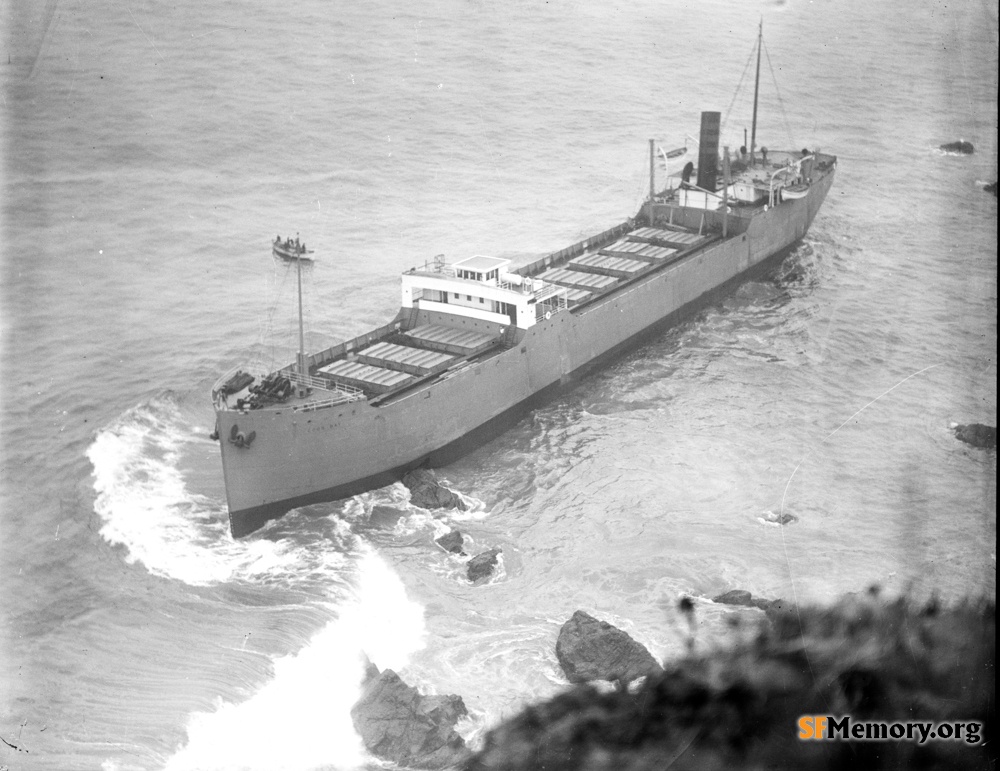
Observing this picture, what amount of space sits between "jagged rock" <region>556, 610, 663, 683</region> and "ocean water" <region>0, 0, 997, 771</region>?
0.47 m

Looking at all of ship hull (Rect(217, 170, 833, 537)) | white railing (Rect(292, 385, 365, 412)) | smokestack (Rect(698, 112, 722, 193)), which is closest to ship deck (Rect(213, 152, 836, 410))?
white railing (Rect(292, 385, 365, 412))

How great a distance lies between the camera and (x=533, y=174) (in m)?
52.8

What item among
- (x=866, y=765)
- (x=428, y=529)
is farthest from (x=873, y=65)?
(x=866, y=765)

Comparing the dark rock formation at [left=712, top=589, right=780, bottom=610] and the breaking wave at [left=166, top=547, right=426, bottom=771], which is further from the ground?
the dark rock formation at [left=712, top=589, right=780, bottom=610]

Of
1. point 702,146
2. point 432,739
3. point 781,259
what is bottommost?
point 432,739

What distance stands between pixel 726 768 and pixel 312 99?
4251cm

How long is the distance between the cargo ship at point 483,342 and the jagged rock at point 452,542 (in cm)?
343

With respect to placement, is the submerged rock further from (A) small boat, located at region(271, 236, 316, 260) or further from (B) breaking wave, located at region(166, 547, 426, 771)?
(A) small boat, located at region(271, 236, 316, 260)

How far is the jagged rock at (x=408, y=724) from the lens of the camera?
18.7 metres

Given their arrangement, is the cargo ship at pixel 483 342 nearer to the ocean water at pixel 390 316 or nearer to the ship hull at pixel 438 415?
the ship hull at pixel 438 415

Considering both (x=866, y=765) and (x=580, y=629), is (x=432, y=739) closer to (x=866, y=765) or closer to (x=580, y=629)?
(x=580, y=629)

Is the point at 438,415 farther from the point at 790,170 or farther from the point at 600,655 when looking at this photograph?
the point at 790,170

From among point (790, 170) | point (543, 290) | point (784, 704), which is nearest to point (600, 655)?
point (784, 704)

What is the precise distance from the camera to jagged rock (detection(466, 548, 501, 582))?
2447 centimetres
